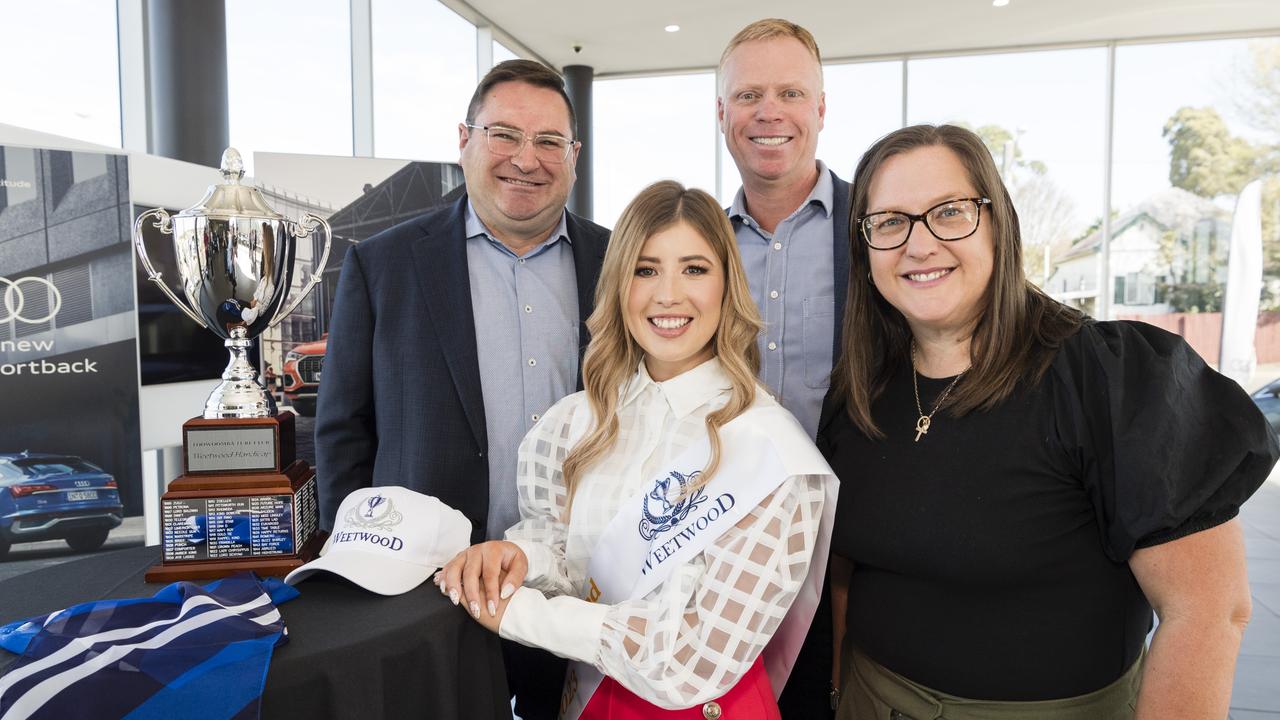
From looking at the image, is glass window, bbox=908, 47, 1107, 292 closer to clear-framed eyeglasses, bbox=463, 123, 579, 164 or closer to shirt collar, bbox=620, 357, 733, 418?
clear-framed eyeglasses, bbox=463, 123, 579, 164

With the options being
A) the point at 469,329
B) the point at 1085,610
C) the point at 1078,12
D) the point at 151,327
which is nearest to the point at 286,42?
the point at 151,327

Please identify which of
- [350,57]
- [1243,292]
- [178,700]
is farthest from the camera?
[1243,292]

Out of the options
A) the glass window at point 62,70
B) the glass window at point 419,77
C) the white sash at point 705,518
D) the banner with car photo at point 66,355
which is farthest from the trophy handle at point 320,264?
the glass window at point 419,77

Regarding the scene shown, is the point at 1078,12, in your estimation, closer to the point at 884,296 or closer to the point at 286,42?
the point at 286,42

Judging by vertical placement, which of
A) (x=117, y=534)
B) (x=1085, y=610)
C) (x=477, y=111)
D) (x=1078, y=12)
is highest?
(x=1078, y=12)

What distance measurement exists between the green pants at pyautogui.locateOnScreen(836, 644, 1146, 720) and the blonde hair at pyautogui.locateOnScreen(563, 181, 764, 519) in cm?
59

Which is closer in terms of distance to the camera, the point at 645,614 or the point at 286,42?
the point at 645,614

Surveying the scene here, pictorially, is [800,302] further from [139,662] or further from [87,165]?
[87,165]

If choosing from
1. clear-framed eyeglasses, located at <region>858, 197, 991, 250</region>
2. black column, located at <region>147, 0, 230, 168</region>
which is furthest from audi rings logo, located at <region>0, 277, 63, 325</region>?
clear-framed eyeglasses, located at <region>858, 197, 991, 250</region>

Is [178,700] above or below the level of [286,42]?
below

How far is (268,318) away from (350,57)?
4.51 meters

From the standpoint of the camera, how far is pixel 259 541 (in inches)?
51.0

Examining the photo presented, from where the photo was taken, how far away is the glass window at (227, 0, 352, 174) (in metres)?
4.25

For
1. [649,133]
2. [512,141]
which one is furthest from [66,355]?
[649,133]
